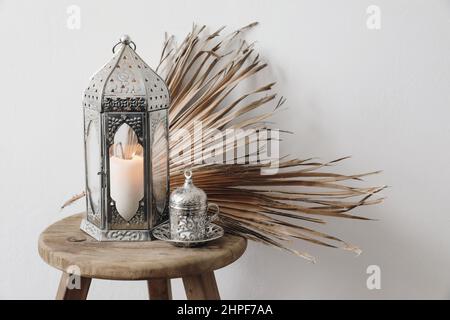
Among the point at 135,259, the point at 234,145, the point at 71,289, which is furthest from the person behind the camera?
the point at 234,145

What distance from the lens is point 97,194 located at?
1.21 m

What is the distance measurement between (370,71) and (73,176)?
0.69 metres

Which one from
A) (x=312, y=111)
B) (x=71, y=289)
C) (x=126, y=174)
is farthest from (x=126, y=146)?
(x=312, y=111)

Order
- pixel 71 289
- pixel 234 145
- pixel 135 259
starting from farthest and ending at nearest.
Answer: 1. pixel 234 145
2. pixel 71 289
3. pixel 135 259

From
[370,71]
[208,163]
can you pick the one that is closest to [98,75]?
[208,163]

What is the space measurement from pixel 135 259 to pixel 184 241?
0.09 meters

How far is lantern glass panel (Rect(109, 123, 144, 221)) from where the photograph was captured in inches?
46.7

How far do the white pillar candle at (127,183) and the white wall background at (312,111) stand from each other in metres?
0.33

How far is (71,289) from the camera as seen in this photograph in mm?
1217

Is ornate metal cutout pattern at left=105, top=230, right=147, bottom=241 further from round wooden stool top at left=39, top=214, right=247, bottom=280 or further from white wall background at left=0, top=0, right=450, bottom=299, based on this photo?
white wall background at left=0, top=0, right=450, bottom=299

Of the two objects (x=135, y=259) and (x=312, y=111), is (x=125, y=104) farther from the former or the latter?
(x=312, y=111)

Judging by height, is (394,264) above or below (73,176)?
below

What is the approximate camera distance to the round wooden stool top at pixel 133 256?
3.58ft
